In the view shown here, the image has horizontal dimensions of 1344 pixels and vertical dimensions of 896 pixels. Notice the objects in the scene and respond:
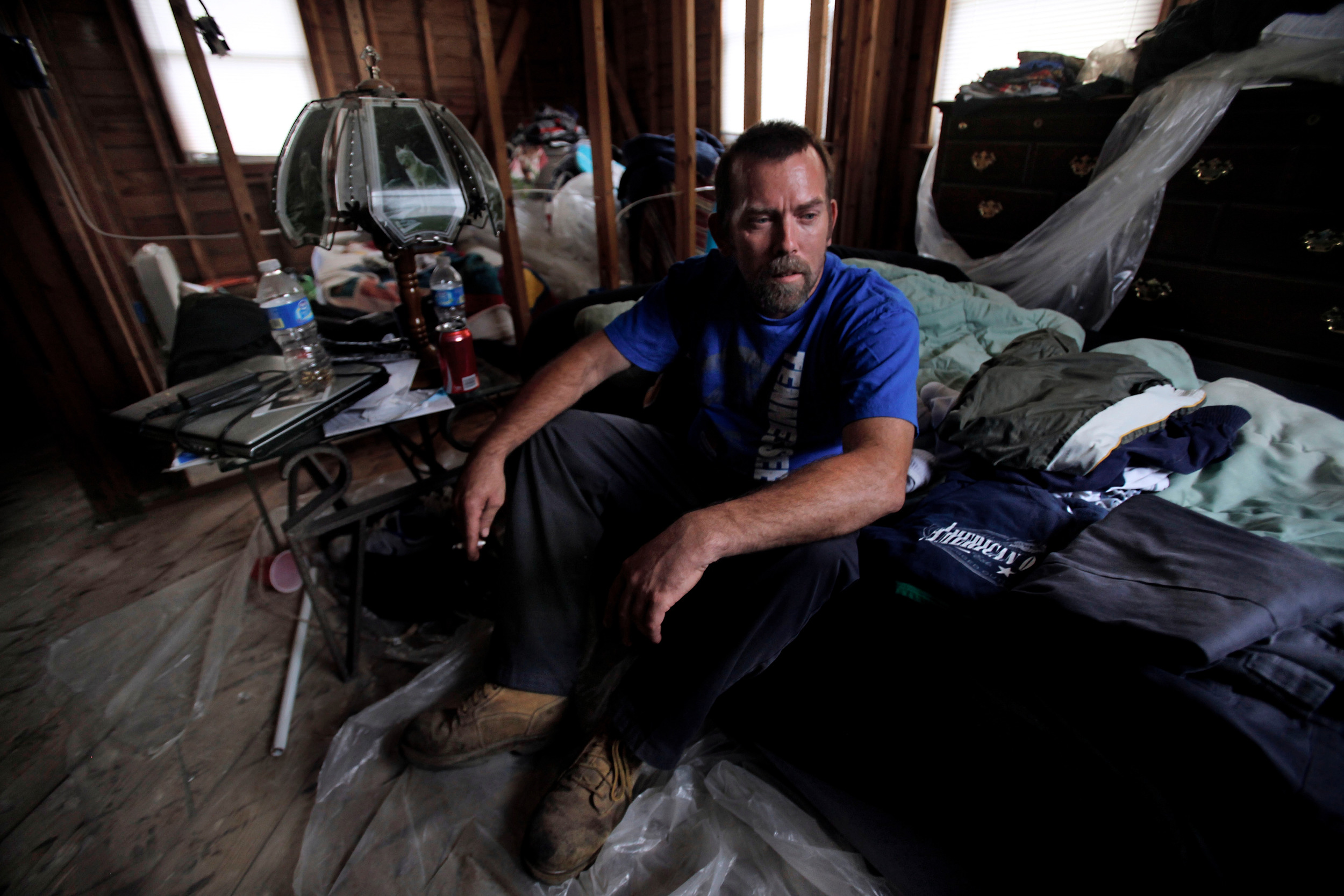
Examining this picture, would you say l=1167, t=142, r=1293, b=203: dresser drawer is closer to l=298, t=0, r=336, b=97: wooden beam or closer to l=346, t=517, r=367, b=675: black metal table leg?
l=346, t=517, r=367, b=675: black metal table leg

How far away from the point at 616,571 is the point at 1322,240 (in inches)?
83.4

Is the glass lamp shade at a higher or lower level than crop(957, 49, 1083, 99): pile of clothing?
lower

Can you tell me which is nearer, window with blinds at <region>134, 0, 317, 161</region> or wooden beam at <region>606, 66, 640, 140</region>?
window with blinds at <region>134, 0, 317, 161</region>

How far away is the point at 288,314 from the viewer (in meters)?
1.29

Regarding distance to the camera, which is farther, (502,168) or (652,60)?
(652,60)

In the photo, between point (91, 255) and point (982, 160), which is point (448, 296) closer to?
point (91, 255)

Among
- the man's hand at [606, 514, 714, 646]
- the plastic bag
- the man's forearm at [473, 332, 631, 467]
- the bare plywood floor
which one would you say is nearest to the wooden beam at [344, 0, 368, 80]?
the bare plywood floor

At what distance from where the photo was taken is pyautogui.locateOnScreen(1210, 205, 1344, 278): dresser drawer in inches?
65.2

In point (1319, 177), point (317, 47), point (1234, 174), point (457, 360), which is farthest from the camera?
point (317, 47)

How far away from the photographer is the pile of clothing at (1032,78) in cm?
221

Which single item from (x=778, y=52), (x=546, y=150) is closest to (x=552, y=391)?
(x=546, y=150)

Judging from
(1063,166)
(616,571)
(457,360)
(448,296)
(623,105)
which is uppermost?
(623,105)

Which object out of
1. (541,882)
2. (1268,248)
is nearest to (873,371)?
(541,882)

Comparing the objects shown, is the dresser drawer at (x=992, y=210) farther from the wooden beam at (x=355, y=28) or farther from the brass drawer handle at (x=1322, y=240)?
the wooden beam at (x=355, y=28)
